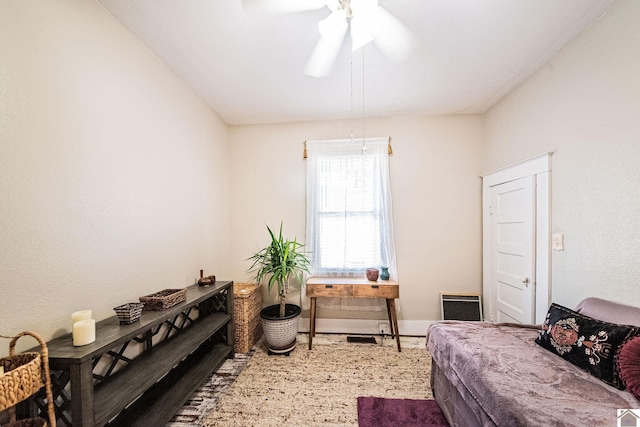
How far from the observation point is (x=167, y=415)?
152 cm

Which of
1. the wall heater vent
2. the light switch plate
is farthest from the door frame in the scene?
the wall heater vent

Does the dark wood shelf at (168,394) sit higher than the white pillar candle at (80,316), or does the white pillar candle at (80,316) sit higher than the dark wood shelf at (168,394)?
the white pillar candle at (80,316)

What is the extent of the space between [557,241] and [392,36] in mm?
2033

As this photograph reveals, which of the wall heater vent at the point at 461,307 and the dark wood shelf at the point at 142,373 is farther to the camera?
the wall heater vent at the point at 461,307

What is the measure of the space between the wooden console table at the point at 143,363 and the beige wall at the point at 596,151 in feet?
9.33

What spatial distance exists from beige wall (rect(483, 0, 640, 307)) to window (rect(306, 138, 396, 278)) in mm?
1492

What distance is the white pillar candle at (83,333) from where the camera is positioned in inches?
44.4

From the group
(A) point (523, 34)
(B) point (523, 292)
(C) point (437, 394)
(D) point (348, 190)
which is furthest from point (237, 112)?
(B) point (523, 292)

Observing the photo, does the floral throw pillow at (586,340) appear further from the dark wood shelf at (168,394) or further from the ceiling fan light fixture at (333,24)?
the dark wood shelf at (168,394)

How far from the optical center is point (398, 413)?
173cm

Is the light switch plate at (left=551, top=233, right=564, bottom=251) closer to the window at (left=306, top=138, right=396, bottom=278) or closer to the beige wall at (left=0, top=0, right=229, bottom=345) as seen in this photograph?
the window at (left=306, top=138, right=396, bottom=278)

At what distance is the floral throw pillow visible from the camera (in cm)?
121

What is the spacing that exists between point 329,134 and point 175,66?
175cm

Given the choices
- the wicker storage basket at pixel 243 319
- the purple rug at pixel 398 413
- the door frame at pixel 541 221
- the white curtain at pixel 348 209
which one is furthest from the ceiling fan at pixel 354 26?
the purple rug at pixel 398 413
